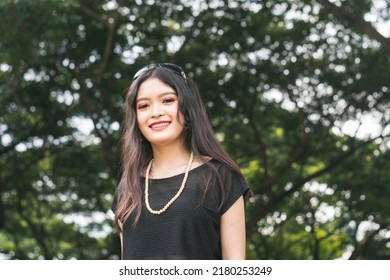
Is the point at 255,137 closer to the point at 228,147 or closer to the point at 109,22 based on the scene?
the point at 228,147

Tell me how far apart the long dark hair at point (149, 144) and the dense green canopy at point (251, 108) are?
418cm

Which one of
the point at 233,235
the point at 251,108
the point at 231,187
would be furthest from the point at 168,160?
the point at 251,108

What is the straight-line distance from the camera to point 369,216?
8.12 m

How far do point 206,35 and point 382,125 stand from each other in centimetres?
201

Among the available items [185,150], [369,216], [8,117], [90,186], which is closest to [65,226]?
[90,186]

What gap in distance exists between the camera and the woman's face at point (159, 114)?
2.61m

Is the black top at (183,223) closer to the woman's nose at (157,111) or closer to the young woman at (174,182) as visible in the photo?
the young woman at (174,182)

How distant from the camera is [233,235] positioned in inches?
97.7

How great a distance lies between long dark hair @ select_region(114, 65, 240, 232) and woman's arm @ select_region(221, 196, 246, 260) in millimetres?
132

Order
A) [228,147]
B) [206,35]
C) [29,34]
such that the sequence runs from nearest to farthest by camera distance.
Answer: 1. [29,34]
2. [206,35]
3. [228,147]

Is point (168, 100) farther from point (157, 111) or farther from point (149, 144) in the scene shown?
point (149, 144)

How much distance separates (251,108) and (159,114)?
5.50 metres

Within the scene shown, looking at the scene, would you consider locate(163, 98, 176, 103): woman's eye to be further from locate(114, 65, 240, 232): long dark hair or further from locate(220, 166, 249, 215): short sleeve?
locate(220, 166, 249, 215): short sleeve

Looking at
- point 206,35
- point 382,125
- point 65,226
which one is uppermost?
point 206,35
